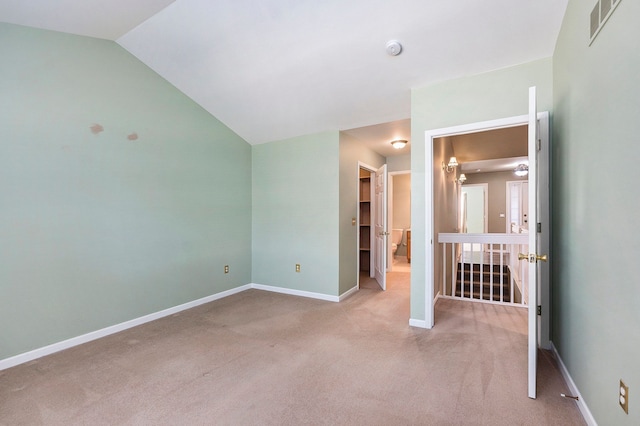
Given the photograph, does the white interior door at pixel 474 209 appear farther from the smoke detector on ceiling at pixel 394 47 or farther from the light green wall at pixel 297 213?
the smoke detector on ceiling at pixel 394 47

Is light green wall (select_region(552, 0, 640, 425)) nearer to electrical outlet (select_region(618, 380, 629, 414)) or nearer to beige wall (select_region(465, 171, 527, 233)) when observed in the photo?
electrical outlet (select_region(618, 380, 629, 414))

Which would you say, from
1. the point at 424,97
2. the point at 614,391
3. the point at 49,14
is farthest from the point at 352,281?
the point at 49,14

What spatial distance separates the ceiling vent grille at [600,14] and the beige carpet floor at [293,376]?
2206mm

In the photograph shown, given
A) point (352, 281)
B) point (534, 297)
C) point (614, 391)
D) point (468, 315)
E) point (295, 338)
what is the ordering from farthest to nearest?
point (352, 281), point (468, 315), point (295, 338), point (534, 297), point (614, 391)

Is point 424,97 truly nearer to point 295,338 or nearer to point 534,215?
point 534,215

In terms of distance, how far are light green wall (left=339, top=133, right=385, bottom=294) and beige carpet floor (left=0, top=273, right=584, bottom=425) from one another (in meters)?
1.04

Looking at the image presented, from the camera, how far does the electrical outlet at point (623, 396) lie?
4.08 feet

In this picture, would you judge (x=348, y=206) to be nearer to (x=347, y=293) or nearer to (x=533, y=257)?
(x=347, y=293)

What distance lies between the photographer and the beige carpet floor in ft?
5.75

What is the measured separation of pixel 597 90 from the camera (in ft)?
5.12

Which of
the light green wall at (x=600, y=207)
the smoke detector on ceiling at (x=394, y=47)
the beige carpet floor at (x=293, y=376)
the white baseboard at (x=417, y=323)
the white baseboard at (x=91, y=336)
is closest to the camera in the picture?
the light green wall at (x=600, y=207)

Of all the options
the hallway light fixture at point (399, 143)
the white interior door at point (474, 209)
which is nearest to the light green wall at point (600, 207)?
the hallway light fixture at point (399, 143)

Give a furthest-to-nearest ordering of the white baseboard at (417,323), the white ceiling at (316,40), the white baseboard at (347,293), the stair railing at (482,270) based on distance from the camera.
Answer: the white baseboard at (347,293) < the stair railing at (482,270) < the white baseboard at (417,323) < the white ceiling at (316,40)

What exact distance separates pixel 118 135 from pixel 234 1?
71.5 inches
